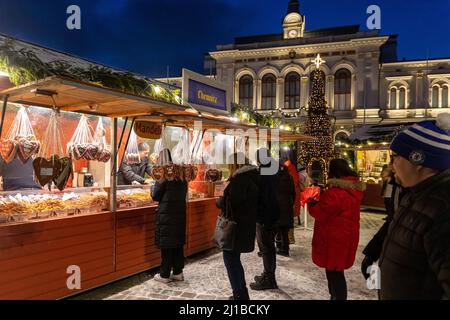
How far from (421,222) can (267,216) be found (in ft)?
8.71

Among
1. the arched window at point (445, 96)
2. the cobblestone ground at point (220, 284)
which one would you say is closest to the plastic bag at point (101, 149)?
the cobblestone ground at point (220, 284)

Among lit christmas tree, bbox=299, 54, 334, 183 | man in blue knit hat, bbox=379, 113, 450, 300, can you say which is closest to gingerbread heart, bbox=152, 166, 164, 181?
man in blue knit hat, bbox=379, 113, 450, 300

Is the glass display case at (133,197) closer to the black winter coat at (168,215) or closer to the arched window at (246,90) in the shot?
the black winter coat at (168,215)

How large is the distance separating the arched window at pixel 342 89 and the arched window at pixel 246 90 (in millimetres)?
7907

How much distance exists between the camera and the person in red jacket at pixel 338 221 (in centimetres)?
337

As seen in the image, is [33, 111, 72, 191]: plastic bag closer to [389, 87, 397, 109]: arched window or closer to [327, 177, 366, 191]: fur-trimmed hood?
[327, 177, 366, 191]: fur-trimmed hood

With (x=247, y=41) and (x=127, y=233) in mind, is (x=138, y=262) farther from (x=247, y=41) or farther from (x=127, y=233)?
(x=247, y=41)

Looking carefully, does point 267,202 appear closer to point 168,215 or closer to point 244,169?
point 244,169

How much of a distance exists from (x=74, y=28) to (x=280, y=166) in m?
3.75

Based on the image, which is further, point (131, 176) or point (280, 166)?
point (131, 176)

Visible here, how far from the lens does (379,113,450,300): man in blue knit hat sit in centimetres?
146

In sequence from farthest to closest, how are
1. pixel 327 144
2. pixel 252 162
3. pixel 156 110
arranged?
1. pixel 327 144
2. pixel 156 110
3. pixel 252 162
